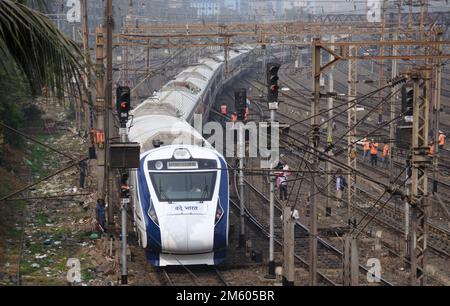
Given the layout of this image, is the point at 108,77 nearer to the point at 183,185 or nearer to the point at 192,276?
the point at 183,185

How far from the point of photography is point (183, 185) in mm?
14781

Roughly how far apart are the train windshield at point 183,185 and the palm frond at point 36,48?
33.0 ft

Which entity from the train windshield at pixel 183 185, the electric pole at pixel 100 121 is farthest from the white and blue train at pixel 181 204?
the electric pole at pixel 100 121

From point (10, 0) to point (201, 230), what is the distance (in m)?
10.1

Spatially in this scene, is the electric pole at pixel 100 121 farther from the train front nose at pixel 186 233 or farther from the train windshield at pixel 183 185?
the train front nose at pixel 186 233

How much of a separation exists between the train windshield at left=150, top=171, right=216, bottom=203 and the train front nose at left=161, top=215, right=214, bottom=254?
430 mm

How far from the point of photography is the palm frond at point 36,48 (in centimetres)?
435

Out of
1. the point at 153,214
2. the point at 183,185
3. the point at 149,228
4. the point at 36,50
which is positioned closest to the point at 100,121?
the point at 183,185

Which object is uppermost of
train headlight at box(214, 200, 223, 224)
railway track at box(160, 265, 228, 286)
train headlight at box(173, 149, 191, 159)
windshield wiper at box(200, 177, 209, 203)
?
train headlight at box(173, 149, 191, 159)

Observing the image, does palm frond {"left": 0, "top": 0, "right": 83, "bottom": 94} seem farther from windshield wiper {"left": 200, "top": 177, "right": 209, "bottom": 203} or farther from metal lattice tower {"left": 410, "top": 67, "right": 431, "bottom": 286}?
windshield wiper {"left": 200, "top": 177, "right": 209, "bottom": 203}

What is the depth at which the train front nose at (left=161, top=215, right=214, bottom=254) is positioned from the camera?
46.4 ft

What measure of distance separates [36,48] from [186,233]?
9868 millimetres

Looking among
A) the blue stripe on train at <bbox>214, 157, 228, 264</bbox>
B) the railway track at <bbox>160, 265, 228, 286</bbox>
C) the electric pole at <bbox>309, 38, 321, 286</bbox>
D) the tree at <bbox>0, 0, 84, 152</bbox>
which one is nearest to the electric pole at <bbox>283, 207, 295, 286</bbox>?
the electric pole at <bbox>309, 38, 321, 286</bbox>
